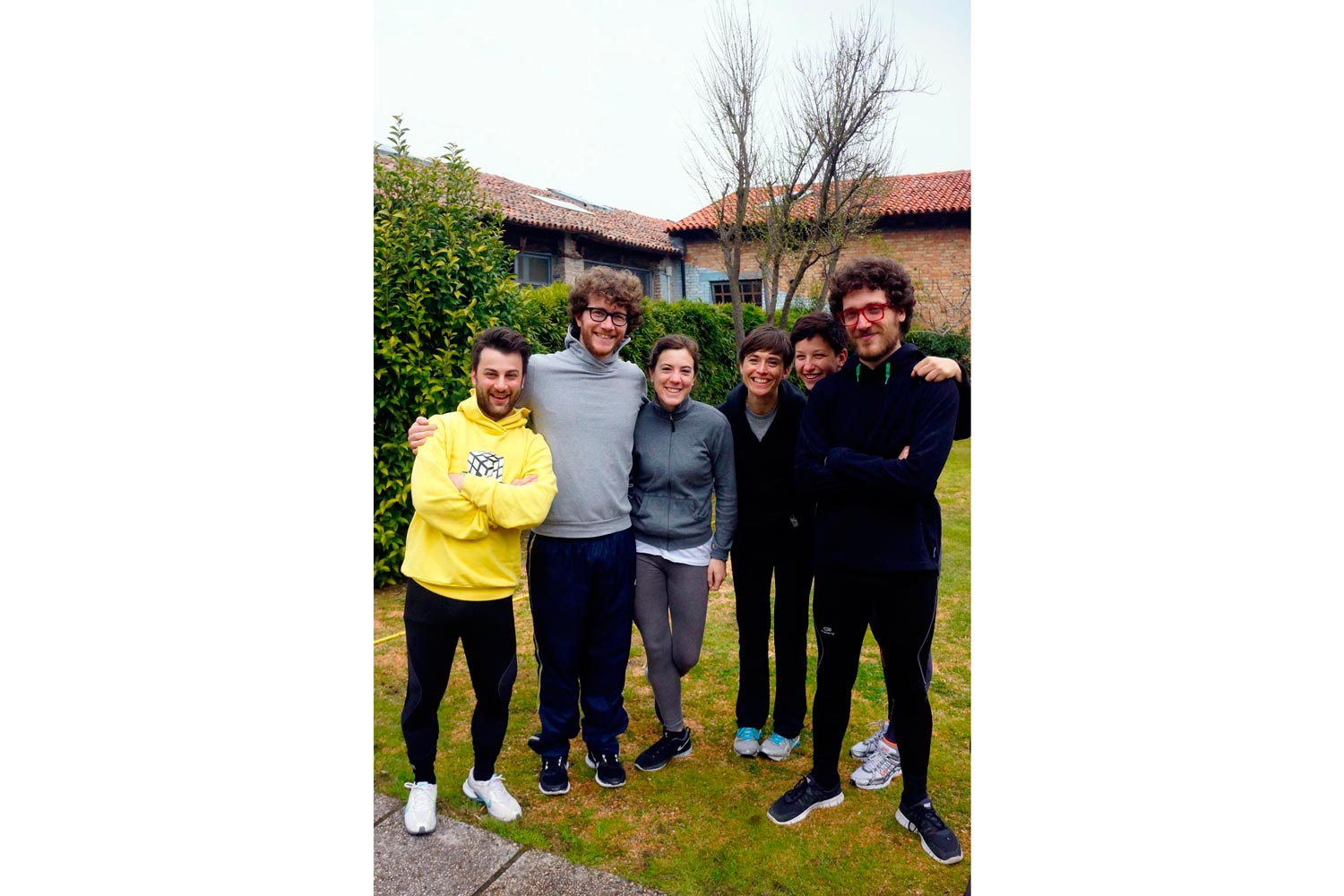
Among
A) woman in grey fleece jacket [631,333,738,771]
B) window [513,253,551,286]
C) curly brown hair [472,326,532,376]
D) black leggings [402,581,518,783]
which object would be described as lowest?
black leggings [402,581,518,783]

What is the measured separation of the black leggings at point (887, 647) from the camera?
7.02 ft

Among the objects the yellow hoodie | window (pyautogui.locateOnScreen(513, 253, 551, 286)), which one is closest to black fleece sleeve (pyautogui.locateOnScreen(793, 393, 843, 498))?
the yellow hoodie

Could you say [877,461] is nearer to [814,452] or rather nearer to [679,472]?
[814,452]

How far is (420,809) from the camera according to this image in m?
2.38

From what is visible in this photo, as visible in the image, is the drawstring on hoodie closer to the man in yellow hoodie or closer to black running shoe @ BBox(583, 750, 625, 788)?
the man in yellow hoodie

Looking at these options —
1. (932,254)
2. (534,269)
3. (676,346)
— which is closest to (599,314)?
(676,346)

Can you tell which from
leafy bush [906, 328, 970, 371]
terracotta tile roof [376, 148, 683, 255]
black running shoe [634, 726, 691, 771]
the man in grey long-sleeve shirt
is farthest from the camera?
terracotta tile roof [376, 148, 683, 255]

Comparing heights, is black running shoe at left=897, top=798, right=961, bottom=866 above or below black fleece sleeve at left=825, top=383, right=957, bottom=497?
below

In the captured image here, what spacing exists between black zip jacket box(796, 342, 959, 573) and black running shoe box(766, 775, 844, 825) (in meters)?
0.77

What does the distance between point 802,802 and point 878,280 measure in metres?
1.61

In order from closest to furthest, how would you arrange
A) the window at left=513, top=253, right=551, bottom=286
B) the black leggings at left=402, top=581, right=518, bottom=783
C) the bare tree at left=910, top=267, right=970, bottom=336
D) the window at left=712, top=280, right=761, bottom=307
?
the black leggings at left=402, top=581, right=518, bottom=783 < the bare tree at left=910, top=267, right=970, bottom=336 < the window at left=712, top=280, right=761, bottom=307 < the window at left=513, top=253, right=551, bottom=286

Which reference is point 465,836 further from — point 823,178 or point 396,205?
point 823,178

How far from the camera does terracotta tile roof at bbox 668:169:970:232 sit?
10.3 feet
